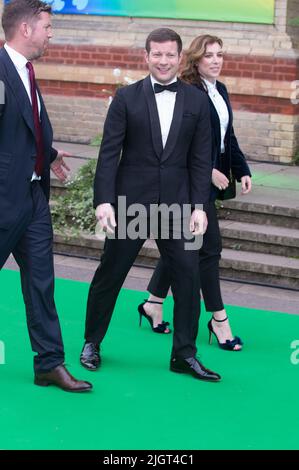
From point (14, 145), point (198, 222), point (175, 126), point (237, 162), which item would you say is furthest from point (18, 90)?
point (237, 162)

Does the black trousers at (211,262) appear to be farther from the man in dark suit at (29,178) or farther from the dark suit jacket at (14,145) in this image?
the dark suit jacket at (14,145)

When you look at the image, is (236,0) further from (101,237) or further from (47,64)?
(101,237)

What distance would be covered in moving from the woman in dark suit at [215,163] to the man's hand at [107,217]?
0.81 metres

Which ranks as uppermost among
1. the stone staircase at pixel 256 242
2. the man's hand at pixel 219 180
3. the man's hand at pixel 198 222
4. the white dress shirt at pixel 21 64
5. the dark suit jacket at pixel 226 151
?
the white dress shirt at pixel 21 64

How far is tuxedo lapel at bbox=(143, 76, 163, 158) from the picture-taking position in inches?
234

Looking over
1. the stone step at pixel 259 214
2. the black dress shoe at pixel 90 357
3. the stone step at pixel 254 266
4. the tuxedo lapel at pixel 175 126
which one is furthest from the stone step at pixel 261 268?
the tuxedo lapel at pixel 175 126

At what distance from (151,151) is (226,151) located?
91 centimetres

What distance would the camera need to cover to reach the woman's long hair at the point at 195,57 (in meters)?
6.46

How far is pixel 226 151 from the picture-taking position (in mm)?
6762

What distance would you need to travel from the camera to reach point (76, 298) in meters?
7.80

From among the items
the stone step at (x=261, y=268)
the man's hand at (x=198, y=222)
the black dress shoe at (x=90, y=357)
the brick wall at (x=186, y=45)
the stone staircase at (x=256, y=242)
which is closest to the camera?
the man's hand at (x=198, y=222)

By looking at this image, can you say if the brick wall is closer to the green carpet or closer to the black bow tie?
the green carpet

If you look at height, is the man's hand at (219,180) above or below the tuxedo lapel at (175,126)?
below

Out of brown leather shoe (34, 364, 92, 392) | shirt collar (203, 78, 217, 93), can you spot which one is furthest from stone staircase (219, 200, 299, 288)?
brown leather shoe (34, 364, 92, 392)
